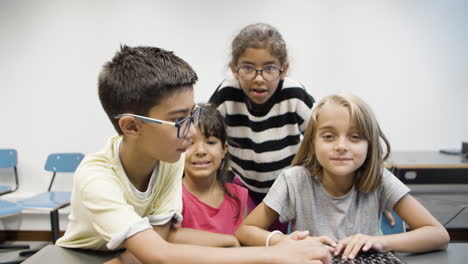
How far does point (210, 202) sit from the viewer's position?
1.51 metres

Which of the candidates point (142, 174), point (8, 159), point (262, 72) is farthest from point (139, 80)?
point (8, 159)

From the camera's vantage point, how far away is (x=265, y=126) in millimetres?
1603

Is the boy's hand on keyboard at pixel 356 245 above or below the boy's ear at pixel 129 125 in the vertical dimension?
below

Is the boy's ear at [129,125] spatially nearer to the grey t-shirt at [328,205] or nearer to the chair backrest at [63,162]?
the grey t-shirt at [328,205]

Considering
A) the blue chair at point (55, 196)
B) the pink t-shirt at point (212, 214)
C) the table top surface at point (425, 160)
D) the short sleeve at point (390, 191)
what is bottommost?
the blue chair at point (55, 196)

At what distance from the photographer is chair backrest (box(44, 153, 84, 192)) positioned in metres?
3.19

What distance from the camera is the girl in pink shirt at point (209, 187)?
144 cm

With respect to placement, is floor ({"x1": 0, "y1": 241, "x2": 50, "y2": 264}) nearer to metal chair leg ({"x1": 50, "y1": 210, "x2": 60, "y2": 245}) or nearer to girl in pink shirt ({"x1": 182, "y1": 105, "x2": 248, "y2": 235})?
metal chair leg ({"x1": 50, "y1": 210, "x2": 60, "y2": 245})

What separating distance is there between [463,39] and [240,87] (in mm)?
2753

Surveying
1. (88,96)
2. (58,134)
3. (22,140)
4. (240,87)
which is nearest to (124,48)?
(240,87)

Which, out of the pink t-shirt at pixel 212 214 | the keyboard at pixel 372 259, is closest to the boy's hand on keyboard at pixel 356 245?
the keyboard at pixel 372 259

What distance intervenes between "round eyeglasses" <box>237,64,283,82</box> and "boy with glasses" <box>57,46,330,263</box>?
465 millimetres

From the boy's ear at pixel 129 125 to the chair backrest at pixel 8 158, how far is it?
302 centimetres

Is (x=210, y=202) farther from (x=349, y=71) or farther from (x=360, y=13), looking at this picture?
(x=360, y=13)
